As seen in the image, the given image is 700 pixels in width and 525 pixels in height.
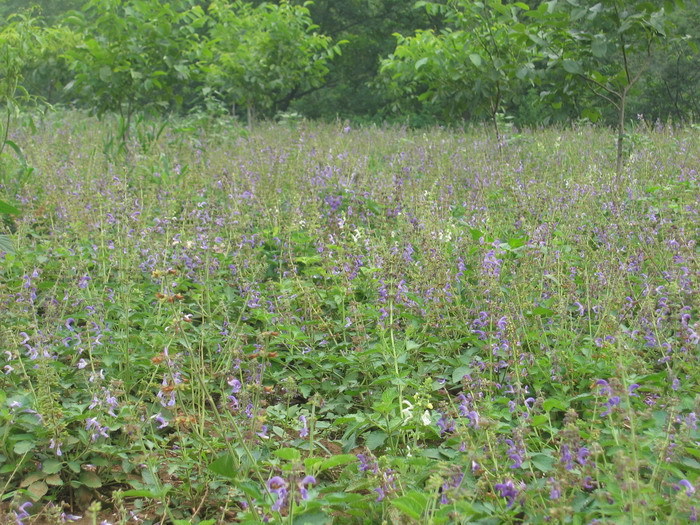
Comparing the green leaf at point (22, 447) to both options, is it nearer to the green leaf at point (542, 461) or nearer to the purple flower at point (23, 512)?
the purple flower at point (23, 512)

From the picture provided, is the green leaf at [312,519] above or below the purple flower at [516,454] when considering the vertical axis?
below

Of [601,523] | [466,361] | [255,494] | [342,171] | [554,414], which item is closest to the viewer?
[601,523]

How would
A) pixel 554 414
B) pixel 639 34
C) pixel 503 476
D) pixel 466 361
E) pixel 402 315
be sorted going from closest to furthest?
1. pixel 503 476
2. pixel 554 414
3. pixel 466 361
4. pixel 402 315
5. pixel 639 34

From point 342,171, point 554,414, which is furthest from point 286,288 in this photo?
point 342,171

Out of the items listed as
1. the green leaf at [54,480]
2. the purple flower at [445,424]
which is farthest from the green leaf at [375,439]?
the green leaf at [54,480]

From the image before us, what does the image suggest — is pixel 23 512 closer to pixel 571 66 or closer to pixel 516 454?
pixel 516 454

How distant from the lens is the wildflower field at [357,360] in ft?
6.47

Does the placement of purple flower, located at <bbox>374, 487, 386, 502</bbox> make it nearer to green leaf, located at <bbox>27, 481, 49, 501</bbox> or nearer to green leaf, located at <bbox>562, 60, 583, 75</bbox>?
green leaf, located at <bbox>27, 481, 49, 501</bbox>

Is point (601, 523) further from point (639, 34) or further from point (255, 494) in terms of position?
point (639, 34)

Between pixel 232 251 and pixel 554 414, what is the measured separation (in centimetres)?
231

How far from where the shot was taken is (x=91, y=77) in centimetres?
777

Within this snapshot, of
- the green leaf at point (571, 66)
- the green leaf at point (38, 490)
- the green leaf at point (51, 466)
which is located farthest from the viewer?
the green leaf at point (571, 66)

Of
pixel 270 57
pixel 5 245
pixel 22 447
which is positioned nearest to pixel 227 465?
pixel 22 447

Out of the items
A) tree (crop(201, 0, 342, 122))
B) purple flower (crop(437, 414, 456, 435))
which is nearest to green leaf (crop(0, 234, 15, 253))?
purple flower (crop(437, 414, 456, 435))
